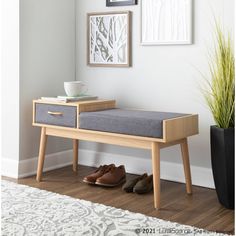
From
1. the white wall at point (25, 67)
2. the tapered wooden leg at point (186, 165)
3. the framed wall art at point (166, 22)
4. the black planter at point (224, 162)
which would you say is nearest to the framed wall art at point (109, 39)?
the framed wall art at point (166, 22)

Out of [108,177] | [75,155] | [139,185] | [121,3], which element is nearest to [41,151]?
[75,155]

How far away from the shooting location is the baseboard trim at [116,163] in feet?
11.3

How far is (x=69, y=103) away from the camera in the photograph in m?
3.38

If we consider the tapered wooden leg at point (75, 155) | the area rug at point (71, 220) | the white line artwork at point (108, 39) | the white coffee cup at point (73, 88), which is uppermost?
the white line artwork at point (108, 39)

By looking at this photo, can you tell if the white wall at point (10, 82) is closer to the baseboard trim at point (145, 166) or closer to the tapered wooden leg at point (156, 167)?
the baseboard trim at point (145, 166)

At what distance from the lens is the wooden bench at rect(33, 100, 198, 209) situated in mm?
2922

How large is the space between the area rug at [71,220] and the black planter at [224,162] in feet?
1.48

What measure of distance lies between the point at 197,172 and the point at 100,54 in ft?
4.24

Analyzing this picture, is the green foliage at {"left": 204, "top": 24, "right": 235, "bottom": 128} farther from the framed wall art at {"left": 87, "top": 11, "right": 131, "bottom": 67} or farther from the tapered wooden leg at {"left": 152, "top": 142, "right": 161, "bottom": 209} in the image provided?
the framed wall art at {"left": 87, "top": 11, "right": 131, "bottom": 67}

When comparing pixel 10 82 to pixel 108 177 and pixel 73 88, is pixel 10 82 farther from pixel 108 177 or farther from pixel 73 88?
pixel 108 177

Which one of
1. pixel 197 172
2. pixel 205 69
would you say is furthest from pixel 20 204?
pixel 205 69

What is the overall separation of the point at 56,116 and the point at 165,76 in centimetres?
89

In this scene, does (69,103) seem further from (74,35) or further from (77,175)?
(74,35)

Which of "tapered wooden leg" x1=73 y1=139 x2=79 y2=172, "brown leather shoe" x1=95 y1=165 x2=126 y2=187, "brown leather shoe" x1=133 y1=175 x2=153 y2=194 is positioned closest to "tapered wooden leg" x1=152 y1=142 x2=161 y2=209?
"brown leather shoe" x1=133 y1=175 x2=153 y2=194
